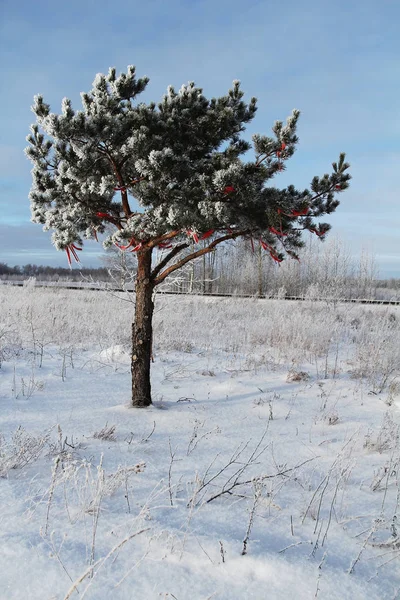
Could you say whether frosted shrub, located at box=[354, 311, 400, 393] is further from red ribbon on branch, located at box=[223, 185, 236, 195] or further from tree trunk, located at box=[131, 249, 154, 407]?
red ribbon on branch, located at box=[223, 185, 236, 195]

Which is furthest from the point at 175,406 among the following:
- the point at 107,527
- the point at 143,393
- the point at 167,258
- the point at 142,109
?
the point at 142,109

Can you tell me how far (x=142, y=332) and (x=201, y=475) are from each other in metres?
2.28

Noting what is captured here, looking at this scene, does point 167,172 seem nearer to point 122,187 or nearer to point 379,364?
point 122,187

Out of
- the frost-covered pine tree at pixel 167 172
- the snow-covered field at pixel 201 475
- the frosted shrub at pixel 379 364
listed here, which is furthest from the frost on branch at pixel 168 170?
the frosted shrub at pixel 379 364

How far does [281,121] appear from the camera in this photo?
13.5 feet

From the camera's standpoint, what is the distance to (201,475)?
11.2 ft

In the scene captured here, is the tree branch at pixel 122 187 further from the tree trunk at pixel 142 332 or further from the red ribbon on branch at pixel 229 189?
the red ribbon on branch at pixel 229 189

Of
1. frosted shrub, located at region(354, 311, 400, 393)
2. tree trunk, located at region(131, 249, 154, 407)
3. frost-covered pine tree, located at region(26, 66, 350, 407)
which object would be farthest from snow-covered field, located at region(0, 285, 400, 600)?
frost-covered pine tree, located at region(26, 66, 350, 407)

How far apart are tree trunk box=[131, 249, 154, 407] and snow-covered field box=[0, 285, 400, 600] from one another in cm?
28

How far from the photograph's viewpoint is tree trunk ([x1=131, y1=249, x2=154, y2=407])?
524 centimetres

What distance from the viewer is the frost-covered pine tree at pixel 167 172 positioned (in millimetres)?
4070

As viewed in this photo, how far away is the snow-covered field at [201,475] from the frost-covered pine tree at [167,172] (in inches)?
83.5

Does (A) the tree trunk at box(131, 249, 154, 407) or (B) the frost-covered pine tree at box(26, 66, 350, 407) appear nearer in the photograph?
(B) the frost-covered pine tree at box(26, 66, 350, 407)

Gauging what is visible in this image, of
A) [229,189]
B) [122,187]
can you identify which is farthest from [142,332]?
[229,189]
